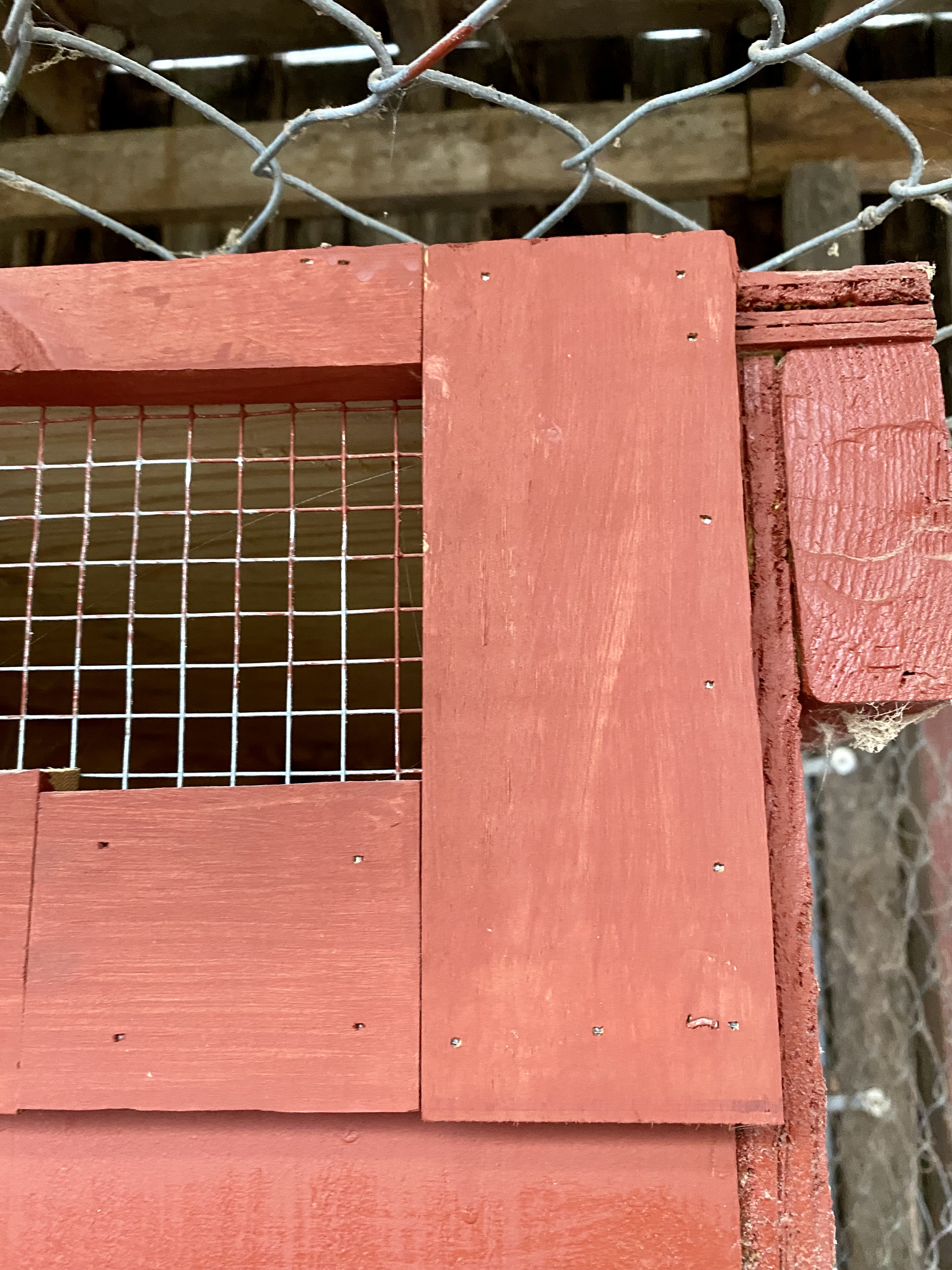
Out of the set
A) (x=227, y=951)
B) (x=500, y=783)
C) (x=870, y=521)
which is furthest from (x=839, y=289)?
(x=227, y=951)

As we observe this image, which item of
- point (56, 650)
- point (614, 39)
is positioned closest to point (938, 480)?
point (56, 650)

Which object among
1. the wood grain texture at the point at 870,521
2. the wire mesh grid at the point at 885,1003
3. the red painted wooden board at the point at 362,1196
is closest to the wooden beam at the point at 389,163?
the wire mesh grid at the point at 885,1003

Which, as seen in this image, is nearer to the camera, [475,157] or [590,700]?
[590,700]

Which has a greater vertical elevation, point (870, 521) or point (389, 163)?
point (389, 163)

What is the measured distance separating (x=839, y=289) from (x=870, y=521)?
0.76ft

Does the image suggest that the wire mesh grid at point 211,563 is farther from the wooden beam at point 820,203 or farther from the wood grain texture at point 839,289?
the wooden beam at point 820,203

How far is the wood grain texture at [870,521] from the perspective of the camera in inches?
34.2

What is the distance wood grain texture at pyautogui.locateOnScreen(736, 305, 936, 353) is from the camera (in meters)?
0.93

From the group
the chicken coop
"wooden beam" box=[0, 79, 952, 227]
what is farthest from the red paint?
"wooden beam" box=[0, 79, 952, 227]

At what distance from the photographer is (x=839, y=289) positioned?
0.95 meters

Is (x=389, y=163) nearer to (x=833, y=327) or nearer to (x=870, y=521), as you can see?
(x=833, y=327)

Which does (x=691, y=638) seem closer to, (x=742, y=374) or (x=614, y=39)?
(x=742, y=374)

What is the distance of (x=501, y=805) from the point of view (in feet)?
2.77

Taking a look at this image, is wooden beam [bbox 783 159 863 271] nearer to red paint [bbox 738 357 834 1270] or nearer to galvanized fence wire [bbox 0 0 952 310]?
galvanized fence wire [bbox 0 0 952 310]
